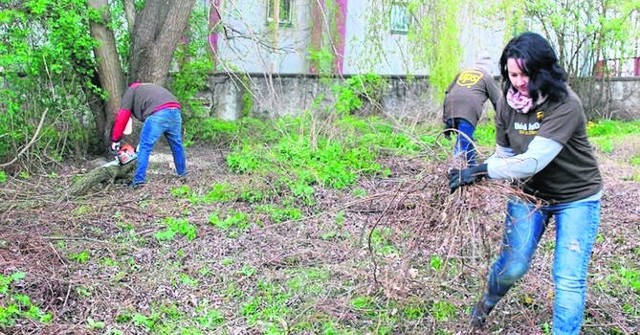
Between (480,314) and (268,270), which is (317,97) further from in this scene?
(480,314)

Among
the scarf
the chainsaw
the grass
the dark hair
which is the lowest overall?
the grass

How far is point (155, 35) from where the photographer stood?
9.84 metres

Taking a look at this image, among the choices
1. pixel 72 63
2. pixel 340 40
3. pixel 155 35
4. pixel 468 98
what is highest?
pixel 340 40

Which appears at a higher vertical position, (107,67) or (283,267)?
(107,67)

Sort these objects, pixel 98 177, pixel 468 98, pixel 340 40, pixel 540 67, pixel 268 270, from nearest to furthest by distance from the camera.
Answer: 1. pixel 540 67
2. pixel 268 270
3. pixel 468 98
4. pixel 98 177
5. pixel 340 40

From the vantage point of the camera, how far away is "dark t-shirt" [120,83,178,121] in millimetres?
8148

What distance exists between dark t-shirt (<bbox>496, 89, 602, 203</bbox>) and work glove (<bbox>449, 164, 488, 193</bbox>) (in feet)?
0.76

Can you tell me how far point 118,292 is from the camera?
471cm

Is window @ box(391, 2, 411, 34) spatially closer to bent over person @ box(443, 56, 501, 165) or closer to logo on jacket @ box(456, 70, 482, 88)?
logo on jacket @ box(456, 70, 482, 88)

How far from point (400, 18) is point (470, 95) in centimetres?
754

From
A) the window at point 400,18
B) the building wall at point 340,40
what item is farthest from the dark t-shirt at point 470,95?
the window at point 400,18

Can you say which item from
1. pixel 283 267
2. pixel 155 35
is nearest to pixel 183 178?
pixel 155 35

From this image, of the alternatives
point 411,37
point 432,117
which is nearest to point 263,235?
point 432,117

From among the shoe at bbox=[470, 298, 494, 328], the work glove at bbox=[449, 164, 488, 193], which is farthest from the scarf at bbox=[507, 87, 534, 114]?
the shoe at bbox=[470, 298, 494, 328]
